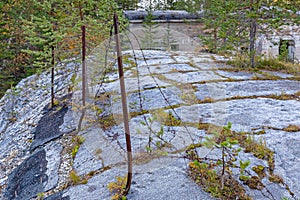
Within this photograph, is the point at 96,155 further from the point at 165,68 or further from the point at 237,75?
the point at 237,75

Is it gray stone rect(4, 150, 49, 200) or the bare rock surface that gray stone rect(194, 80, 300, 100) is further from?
gray stone rect(4, 150, 49, 200)

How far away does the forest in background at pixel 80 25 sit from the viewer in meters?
3.07

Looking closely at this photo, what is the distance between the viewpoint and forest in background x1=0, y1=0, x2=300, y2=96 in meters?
3.07

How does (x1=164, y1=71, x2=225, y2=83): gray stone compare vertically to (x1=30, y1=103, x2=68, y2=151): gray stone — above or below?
above

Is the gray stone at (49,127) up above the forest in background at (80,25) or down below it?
below

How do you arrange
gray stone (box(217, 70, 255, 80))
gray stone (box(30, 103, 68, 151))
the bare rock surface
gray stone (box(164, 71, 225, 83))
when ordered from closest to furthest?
1. the bare rock surface
2. gray stone (box(30, 103, 68, 151))
3. gray stone (box(164, 71, 225, 83))
4. gray stone (box(217, 70, 255, 80))

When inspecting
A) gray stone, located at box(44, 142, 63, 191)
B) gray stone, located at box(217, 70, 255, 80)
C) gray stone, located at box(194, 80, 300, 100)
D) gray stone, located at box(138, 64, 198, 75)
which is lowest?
gray stone, located at box(44, 142, 63, 191)

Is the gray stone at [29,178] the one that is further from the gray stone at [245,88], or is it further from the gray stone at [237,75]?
the gray stone at [237,75]

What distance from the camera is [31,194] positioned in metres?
2.15

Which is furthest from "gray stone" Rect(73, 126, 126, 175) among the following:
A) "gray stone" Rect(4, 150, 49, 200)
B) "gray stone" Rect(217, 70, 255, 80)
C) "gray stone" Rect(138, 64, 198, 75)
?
"gray stone" Rect(217, 70, 255, 80)

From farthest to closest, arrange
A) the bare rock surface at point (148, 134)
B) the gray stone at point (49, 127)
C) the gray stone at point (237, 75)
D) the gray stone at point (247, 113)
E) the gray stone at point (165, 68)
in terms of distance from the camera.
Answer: the gray stone at point (237, 75), the gray stone at point (165, 68), the gray stone at point (49, 127), the gray stone at point (247, 113), the bare rock surface at point (148, 134)

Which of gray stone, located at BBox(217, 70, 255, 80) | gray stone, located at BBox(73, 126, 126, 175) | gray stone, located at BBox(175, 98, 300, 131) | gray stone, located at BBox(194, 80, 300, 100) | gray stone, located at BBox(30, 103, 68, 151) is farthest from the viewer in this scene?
gray stone, located at BBox(217, 70, 255, 80)

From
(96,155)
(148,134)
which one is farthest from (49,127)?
(148,134)

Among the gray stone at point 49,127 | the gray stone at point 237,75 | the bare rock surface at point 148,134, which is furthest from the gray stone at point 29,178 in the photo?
the gray stone at point 237,75
